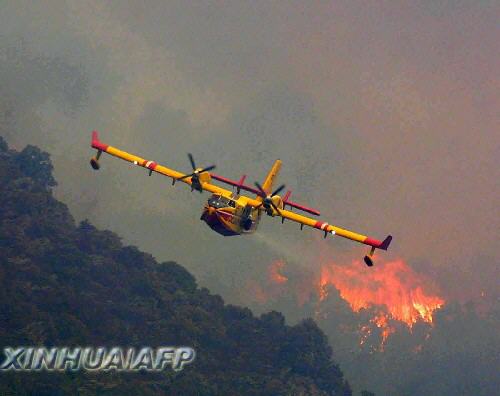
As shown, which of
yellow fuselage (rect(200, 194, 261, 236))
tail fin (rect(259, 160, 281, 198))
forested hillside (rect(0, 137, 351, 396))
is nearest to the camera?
yellow fuselage (rect(200, 194, 261, 236))

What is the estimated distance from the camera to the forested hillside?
128250mm

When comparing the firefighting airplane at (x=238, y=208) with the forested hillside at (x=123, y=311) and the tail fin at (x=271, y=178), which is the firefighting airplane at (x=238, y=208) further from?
the forested hillside at (x=123, y=311)

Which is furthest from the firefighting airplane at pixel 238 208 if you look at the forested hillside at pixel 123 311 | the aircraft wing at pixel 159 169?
the forested hillside at pixel 123 311

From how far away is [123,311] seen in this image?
153 m

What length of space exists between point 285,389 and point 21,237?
7287 cm

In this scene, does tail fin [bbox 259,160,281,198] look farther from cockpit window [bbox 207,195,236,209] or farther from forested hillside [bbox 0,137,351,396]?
forested hillside [bbox 0,137,351,396]

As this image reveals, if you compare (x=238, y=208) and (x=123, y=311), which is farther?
(x=123, y=311)

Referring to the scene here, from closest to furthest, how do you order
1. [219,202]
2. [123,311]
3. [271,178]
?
[219,202], [271,178], [123,311]

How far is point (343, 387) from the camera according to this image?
175 m

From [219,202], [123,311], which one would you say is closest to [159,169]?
[219,202]

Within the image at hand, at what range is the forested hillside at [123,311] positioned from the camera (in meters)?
128

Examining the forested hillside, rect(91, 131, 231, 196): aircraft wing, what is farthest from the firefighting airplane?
the forested hillside

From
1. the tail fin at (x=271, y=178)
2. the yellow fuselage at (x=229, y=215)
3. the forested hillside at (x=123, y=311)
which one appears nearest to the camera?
the yellow fuselage at (x=229, y=215)

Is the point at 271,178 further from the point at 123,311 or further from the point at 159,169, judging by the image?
the point at 123,311
